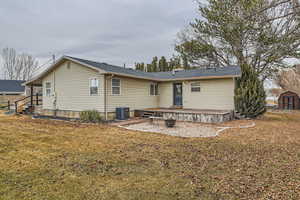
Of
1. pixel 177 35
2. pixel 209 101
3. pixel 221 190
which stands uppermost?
pixel 177 35

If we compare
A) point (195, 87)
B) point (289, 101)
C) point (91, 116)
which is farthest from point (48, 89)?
point (289, 101)

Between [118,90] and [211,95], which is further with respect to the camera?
[211,95]

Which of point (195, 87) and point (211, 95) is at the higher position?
point (195, 87)

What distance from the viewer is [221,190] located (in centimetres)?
276

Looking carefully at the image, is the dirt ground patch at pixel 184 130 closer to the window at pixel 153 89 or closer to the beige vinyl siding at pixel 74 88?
the beige vinyl siding at pixel 74 88

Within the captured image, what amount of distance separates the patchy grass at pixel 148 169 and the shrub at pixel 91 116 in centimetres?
400

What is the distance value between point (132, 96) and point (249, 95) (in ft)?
23.2

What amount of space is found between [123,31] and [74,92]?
7966mm

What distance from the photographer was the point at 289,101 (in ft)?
69.9

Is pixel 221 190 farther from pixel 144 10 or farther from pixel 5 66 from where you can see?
pixel 5 66

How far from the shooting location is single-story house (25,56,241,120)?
1059 centimetres

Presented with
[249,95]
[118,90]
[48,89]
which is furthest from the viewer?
[48,89]

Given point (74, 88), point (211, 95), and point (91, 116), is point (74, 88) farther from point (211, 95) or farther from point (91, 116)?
point (211, 95)

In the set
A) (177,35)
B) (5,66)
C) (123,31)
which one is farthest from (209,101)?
(5,66)
